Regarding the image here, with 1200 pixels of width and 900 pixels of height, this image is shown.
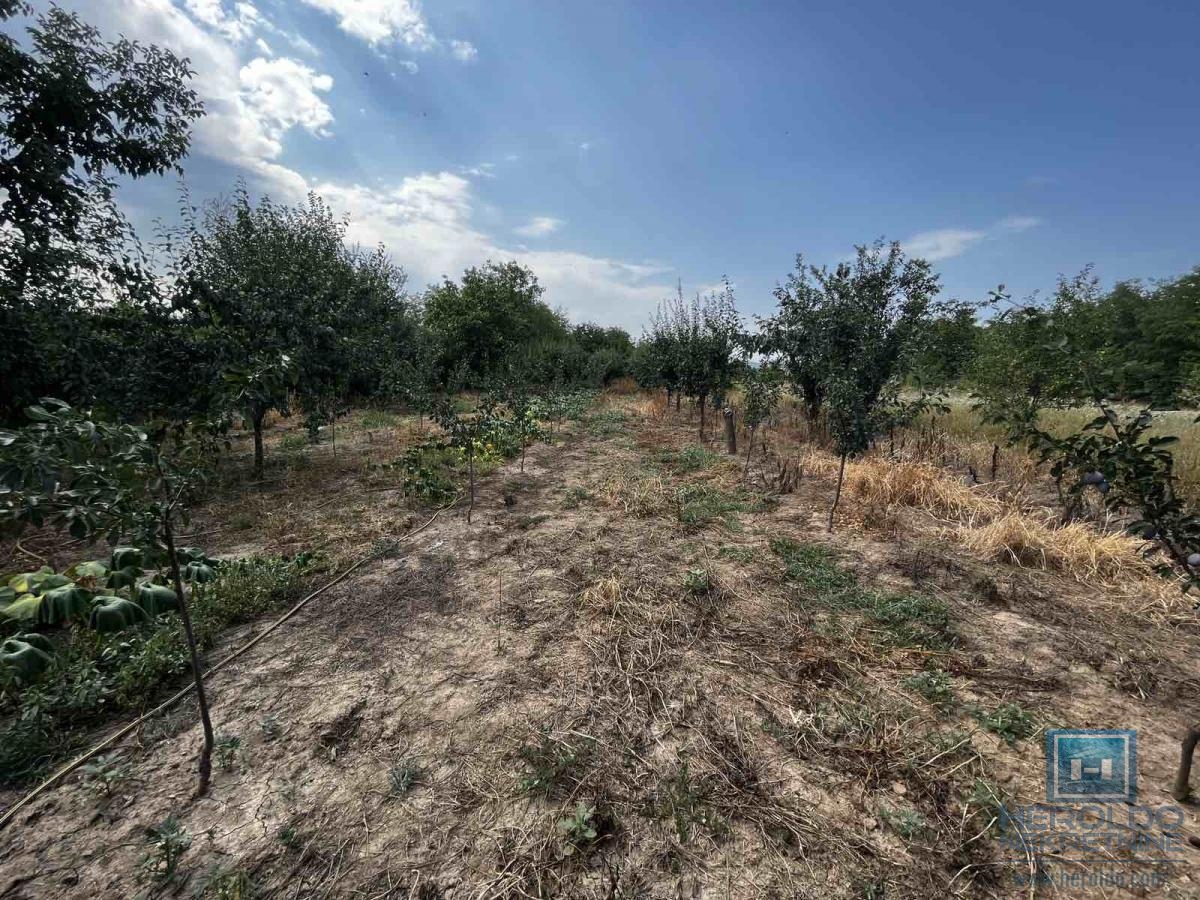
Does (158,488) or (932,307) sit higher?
(932,307)

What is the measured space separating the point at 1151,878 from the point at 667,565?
10.4 ft

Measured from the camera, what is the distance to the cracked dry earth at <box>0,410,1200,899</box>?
1882 millimetres

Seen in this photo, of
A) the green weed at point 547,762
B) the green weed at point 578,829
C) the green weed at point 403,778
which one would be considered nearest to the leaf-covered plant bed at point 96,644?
the green weed at point 403,778

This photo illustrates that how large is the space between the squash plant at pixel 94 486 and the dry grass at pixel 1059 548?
656 centimetres

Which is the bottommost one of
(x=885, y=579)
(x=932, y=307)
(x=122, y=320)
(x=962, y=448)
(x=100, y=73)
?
(x=885, y=579)

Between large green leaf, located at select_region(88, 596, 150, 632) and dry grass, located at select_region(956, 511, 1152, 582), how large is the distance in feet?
21.4

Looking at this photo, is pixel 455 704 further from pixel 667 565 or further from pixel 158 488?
pixel 667 565

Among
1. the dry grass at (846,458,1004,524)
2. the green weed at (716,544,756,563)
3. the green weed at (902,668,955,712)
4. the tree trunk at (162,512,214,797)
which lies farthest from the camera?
the dry grass at (846,458,1004,524)

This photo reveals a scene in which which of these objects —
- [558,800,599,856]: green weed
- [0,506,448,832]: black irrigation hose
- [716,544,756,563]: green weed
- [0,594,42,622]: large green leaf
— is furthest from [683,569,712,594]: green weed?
[0,594,42,622]: large green leaf

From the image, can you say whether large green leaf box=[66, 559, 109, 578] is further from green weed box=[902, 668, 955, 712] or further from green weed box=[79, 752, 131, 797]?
green weed box=[902, 668, 955, 712]

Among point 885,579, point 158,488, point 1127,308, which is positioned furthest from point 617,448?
point 1127,308

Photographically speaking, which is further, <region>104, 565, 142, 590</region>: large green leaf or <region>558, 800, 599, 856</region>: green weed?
<region>558, 800, 599, 856</region>: green weed

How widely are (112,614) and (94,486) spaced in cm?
47

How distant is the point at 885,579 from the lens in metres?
4.26
